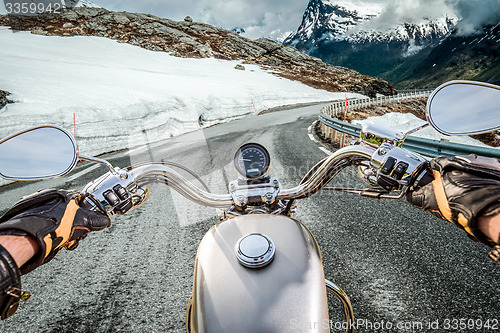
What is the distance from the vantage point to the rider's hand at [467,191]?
0.72 metres

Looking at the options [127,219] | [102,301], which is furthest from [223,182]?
[102,301]

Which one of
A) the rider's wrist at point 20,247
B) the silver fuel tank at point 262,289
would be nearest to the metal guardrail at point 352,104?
the silver fuel tank at point 262,289

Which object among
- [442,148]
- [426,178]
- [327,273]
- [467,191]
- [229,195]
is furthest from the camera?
[442,148]

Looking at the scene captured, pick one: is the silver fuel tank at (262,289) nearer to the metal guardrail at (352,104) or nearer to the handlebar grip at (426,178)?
the handlebar grip at (426,178)

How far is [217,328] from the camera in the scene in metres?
0.81

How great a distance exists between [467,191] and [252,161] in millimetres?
1001

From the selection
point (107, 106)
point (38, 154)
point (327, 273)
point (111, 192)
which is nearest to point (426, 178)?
point (111, 192)

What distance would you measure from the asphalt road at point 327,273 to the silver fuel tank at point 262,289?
1.23 metres

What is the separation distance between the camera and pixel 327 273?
2281mm

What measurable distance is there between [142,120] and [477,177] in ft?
38.1

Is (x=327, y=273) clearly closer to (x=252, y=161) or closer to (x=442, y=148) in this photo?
(x=252, y=161)

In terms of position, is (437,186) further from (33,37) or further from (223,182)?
(33,37)

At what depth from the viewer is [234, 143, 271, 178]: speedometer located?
57.5 inches

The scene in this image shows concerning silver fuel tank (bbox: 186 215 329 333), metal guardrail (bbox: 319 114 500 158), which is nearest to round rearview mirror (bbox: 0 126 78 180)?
silver fuel tank (bbox: 186 215 329 333)
